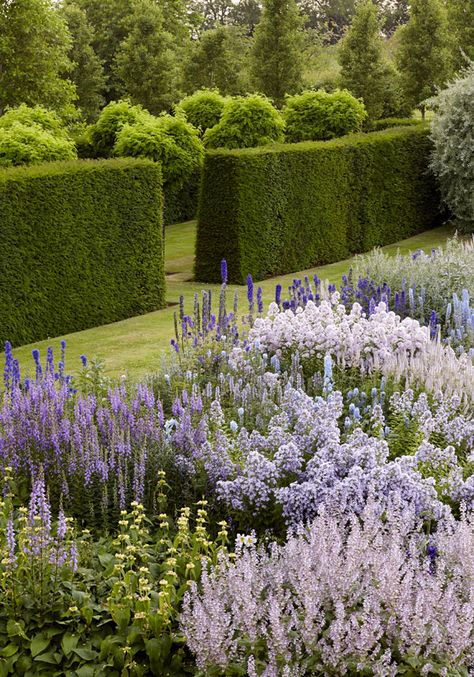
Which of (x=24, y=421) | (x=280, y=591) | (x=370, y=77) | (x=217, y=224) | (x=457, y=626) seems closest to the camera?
(x=457, y=626)

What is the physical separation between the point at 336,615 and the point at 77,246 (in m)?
7.98

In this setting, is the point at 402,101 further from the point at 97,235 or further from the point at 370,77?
Result: the point at 97,235

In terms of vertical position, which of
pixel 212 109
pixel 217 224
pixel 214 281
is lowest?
pixel 214 281

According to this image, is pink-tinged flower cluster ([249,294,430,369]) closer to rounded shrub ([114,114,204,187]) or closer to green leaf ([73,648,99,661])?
green leaf ([73,648,99,661])

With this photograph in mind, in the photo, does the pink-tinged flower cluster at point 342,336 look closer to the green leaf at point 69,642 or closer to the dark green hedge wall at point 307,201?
the green leaf at point 69,642

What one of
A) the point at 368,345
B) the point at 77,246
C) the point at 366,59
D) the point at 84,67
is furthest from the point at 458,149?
the point at 84,67

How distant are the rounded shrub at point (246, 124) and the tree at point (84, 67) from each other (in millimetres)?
13431

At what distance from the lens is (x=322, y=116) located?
18422 millimetres

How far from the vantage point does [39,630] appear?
3.63 metres

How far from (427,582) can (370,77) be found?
2449cm

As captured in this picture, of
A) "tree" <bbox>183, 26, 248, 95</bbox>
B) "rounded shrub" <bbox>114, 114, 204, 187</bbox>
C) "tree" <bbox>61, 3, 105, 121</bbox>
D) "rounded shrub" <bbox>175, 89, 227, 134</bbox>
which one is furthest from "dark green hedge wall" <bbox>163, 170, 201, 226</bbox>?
"tree" <bbox>61, 3, 105, 121</bbox>

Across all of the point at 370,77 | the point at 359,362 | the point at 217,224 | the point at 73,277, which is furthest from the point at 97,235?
the point at 370,77

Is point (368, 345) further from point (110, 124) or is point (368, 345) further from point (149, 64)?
point (149, 64)

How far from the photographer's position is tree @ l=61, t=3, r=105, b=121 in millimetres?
28766
